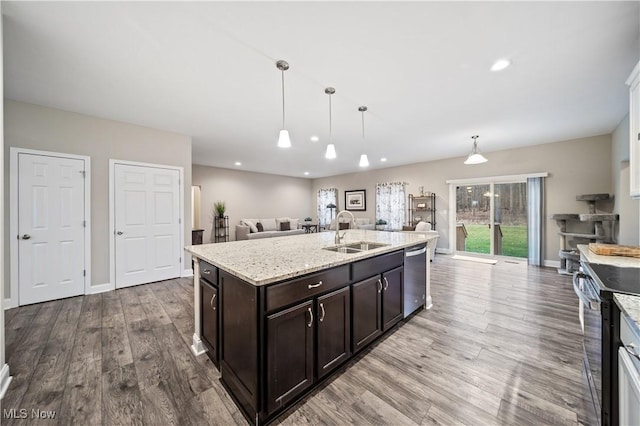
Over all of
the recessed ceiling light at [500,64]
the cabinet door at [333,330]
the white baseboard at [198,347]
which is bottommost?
the white baseboard at [198,347]

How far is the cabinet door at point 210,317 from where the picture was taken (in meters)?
1.84

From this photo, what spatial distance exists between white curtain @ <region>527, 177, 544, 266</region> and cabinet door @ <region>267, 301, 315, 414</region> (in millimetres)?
5822

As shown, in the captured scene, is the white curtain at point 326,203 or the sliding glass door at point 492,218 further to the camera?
the white curtain at point 326,203

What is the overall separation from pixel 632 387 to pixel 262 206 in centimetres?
881

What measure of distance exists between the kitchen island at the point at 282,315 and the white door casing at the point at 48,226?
261cm

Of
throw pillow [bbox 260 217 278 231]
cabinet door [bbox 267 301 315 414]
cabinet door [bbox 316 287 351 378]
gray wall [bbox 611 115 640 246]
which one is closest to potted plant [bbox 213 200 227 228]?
throw pillow [bbox 260 217 278 231]

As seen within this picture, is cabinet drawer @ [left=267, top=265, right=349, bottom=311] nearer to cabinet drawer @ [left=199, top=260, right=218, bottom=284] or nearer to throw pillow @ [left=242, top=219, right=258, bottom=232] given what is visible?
cabinet drawer @ [left=199, top=260, right=218, bottom=284]

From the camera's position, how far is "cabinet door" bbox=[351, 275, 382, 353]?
6.46ft

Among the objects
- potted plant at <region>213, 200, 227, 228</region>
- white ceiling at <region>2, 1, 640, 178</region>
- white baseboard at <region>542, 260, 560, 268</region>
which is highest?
white ceiling at <region>2, 1, 640, 178</region>

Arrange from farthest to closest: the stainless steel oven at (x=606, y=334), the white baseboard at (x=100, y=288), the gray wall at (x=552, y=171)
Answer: the gray wall at (x=552, y=171), the white baseboard at (x=100, y=288), the stainless steel oven at (x=606, y=334)

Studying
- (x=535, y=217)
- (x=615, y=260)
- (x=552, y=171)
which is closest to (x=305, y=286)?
(x=615, y=260)

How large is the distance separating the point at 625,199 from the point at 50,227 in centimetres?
836

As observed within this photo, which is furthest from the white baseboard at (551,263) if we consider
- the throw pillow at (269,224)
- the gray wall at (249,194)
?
the gray wall at (249,194)

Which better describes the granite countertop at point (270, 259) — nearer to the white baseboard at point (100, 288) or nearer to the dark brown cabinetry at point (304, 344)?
the dark brown cabinetry at point (304, 344)
